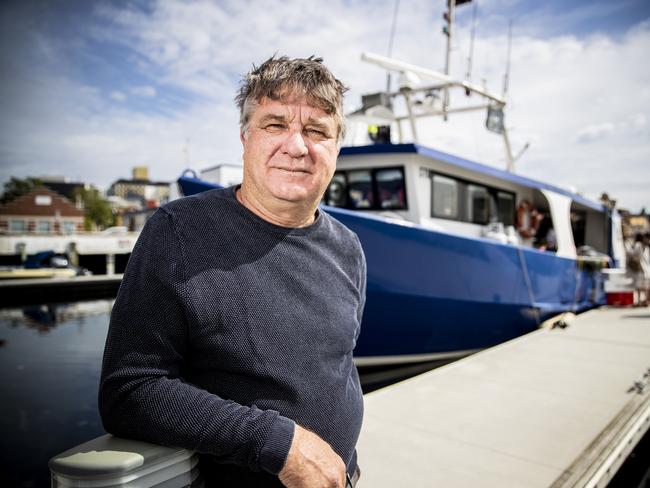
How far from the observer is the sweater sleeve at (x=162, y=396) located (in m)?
1.12

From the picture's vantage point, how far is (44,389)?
7.27 metres

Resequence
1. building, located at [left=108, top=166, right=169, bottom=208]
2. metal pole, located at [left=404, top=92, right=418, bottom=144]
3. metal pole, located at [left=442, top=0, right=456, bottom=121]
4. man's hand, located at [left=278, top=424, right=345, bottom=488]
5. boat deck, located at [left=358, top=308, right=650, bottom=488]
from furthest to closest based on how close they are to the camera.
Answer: building, located at [left=108, top=166, right=169, bottom=208] < metal pole, located at [left=442, top=0, right=456, bottom=121] < metal pole, located at [left=404, top=92, right=418, bottom=144] < boat deck, located at [left=358, top=308, right=650, bottom=488] < man's hand, located at [left=278, top=424, right=345, bottom=488]

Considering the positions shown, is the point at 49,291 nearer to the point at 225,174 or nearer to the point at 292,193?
the point at 225,174

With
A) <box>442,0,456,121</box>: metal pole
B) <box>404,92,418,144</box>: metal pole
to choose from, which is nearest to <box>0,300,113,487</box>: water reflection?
<box>404,92,418,144</box>: metal pole

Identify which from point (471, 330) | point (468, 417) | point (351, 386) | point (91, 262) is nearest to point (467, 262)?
point (471, 330)

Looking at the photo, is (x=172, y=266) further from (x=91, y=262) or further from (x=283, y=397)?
(x=91, y=262)

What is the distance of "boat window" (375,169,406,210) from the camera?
6.66 metres

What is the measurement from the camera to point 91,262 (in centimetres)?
2916

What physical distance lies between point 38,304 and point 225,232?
58.8 ft

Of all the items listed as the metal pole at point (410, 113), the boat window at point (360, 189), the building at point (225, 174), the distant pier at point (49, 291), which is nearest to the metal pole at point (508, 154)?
the metal pole at point (410, 113)

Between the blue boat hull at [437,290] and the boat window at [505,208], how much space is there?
1032mm

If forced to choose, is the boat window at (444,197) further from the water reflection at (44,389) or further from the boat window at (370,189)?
the water reflection at (44,389)

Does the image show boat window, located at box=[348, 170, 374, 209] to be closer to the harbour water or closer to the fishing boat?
the fishing boat

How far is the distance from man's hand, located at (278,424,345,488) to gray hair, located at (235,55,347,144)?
0.96 meters
